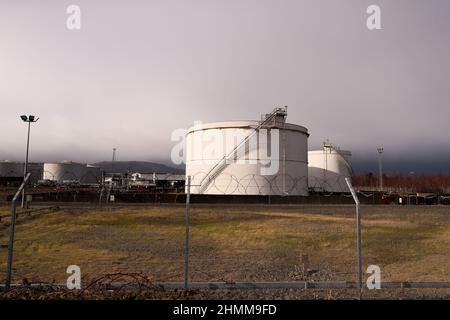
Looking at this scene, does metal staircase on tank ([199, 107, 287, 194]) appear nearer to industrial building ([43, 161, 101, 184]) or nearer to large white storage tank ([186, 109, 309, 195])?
large white storage tank ([186, 109, 309, 195])

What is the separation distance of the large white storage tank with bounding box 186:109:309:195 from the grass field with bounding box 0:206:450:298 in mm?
20114

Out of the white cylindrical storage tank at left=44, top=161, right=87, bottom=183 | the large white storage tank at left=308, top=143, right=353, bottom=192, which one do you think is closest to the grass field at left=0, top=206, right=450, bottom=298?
the large white storage tank at left=308, top=143, right=353, bottom=192

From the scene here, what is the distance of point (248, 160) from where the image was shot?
1567 inches

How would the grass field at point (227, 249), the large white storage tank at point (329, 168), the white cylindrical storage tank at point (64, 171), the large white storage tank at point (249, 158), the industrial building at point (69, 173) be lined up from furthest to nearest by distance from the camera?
the industrial building at point (69, 173) → the white cylindrical storage tank at point (64, 171) → the large white storage tank at point (329, 168) → the large white storage tank at point (249, 158) → the grass field at point (227, 249)

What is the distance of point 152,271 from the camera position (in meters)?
9.00

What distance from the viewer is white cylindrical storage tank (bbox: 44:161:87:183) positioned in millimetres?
95375

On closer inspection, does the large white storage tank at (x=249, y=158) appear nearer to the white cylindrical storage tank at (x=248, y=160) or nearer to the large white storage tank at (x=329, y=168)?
the white cylindrical storage tank at (x=248, y=160)

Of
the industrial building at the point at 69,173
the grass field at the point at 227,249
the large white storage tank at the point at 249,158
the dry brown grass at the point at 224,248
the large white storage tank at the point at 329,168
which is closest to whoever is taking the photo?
the grass field at the point at 227,249

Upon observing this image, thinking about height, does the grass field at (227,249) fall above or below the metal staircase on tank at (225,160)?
below

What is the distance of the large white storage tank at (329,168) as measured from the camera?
63.7 m

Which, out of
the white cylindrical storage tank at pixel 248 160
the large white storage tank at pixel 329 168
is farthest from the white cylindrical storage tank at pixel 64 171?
the large white storage tank at pixel 329 168

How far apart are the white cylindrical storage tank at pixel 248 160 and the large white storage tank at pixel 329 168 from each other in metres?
22.0
